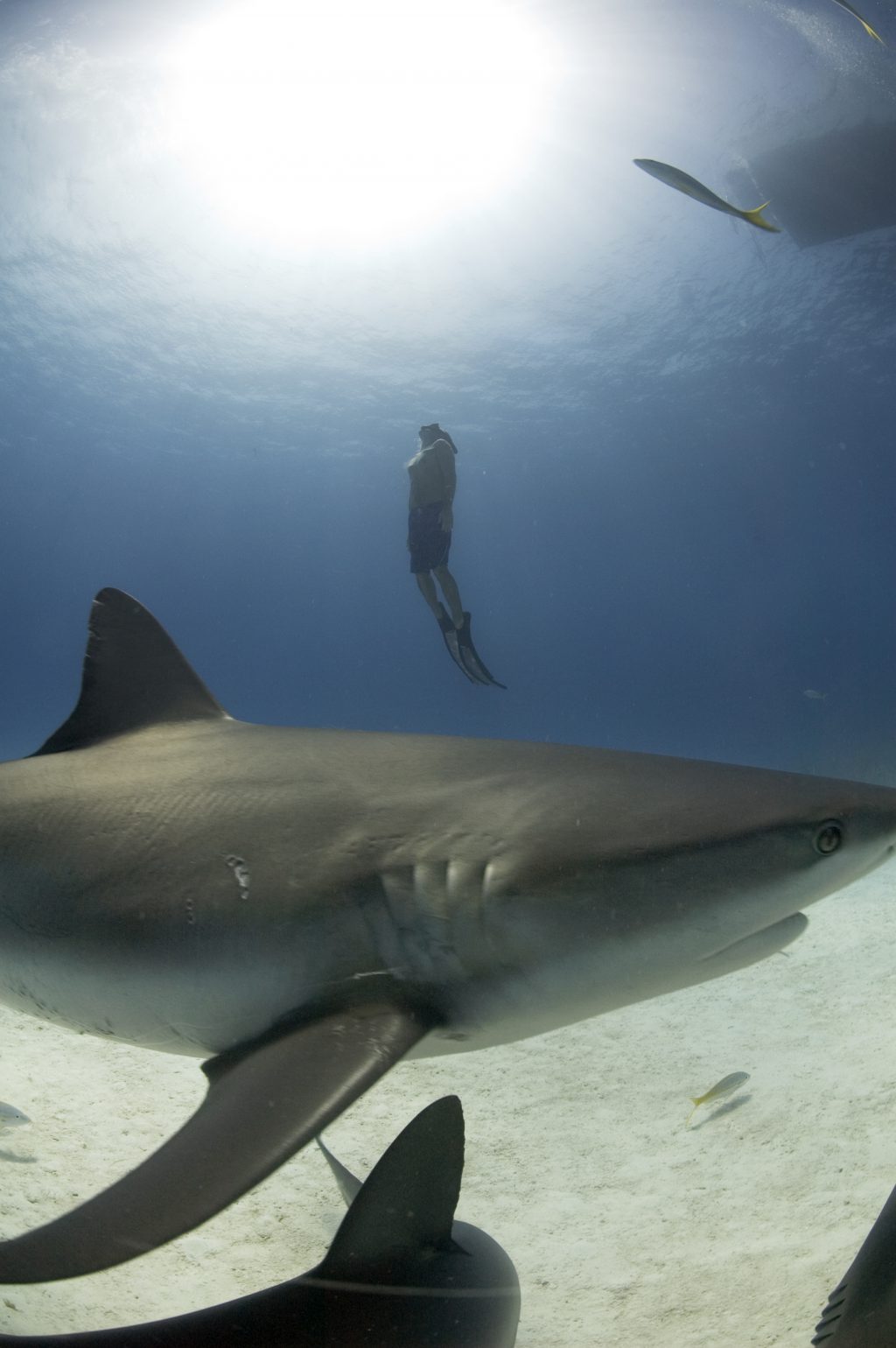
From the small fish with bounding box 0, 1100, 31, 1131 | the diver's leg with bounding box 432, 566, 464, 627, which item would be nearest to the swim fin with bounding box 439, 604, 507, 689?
the diver's leg with bounding box 432, 566, 464, 627

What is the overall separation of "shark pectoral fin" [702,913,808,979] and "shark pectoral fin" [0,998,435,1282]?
1.91 feet

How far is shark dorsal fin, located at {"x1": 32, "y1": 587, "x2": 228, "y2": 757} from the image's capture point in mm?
2453

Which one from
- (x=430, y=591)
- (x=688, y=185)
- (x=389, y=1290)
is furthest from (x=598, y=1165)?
(x=430, y=591)

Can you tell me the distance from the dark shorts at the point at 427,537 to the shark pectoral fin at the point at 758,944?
845cm

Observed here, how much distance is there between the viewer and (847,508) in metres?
63.6

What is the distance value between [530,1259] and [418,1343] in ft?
3.74

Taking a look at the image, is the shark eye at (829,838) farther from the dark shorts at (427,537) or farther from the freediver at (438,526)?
the dark shorts at (427,537)

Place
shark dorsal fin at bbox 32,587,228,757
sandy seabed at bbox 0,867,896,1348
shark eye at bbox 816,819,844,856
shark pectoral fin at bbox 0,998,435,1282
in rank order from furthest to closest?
shark dorsal fin at bbox 32,587,228,757 → sandy seabed at bbox 0,867,896,1348 → shark eye at bbox 816,819,844,856 → shark pectoral fin at bbox 0,998,435,1282

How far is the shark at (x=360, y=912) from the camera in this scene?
1.22 meters

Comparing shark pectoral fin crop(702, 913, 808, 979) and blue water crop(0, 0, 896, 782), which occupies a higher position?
blue water crop(0, 0, 896, 782)

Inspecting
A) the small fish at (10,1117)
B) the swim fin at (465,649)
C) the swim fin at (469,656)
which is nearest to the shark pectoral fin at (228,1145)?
the small fish at (10,1117)

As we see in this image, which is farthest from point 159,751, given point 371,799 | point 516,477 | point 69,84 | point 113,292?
point 516,477

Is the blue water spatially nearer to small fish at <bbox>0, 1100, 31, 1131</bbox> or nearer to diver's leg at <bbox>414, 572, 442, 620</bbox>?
diver's leg at <bbox>414, 572, 442, 620</bbox>

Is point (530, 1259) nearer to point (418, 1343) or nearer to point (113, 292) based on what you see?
point (418, 1343)
